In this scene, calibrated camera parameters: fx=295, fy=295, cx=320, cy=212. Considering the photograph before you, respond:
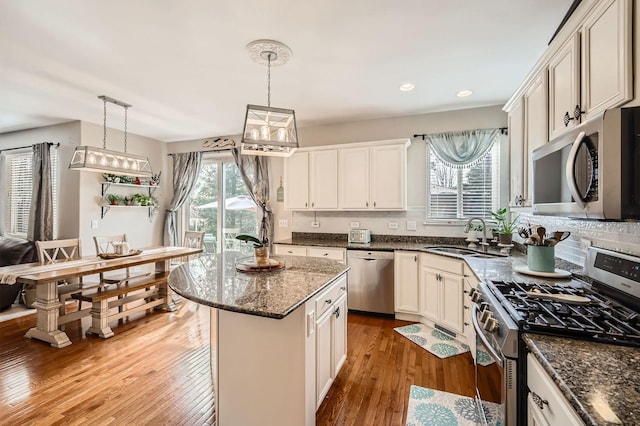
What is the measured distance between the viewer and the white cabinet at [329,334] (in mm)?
1823

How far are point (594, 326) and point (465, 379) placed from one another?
4.96 ft

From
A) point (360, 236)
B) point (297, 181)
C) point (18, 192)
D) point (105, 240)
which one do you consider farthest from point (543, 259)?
point (18, 192)

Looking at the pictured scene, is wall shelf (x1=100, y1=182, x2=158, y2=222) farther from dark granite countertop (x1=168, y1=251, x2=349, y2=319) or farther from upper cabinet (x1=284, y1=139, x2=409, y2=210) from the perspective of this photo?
dark granite countertop (x1=168, y1=251, x2=349, y2=319)

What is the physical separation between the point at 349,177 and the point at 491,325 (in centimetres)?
295

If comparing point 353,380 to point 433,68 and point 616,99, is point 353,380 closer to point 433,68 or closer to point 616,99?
point 616,99

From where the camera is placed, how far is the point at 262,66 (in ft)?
8.71

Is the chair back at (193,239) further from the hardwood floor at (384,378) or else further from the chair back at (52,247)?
the hardwood floor at (384,378)

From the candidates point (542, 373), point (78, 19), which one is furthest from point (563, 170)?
point (78, 19)

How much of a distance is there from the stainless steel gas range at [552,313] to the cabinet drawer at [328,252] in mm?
2072

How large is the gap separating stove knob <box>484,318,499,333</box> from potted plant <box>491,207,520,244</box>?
2.14m

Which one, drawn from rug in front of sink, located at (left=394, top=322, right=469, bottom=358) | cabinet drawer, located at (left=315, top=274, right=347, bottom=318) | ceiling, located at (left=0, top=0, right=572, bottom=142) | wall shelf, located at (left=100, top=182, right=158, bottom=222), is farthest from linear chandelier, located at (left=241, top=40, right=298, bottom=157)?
wall shelf, located at (left=100, top=182, right=158, bottom=222)

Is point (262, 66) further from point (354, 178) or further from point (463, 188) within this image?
point (463, 188)

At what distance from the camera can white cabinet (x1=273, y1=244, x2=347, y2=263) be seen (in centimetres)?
378

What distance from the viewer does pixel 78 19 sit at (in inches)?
79.1
